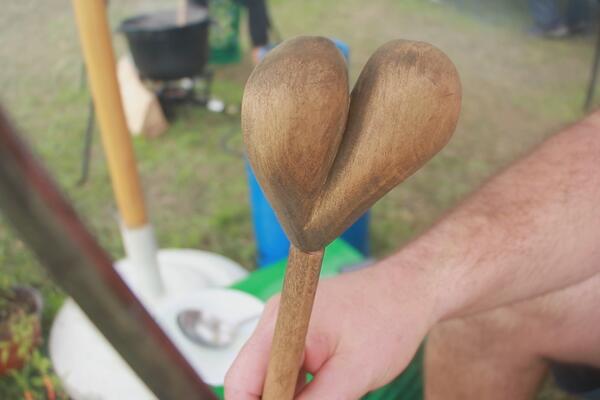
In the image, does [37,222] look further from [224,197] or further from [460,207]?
[224,197]

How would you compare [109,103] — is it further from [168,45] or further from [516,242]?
[168,45]

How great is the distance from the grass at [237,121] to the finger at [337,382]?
2.52 feet

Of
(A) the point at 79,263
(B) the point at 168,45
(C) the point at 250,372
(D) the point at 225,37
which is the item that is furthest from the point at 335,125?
(D) the point at 225,37

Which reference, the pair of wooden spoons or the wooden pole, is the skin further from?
the wooden pole

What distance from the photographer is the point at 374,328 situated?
1.90 feet

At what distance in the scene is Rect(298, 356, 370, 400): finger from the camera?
1.73ft

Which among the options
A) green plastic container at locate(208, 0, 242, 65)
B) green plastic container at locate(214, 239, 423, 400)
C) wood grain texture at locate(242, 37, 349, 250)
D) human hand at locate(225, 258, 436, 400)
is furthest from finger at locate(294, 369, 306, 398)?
green plastic container at locate(208, 0, 242, 65)

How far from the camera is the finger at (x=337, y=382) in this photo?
1.73 feet

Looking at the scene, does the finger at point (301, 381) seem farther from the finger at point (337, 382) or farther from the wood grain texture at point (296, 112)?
the wood grain texture at point (296, 112)

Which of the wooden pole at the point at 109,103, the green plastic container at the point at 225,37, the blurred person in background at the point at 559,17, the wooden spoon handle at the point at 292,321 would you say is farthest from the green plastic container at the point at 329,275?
the blurred person in background at the point at 559,17

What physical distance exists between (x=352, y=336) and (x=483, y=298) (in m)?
0.21

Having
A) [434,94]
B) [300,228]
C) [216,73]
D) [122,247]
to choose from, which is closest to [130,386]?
[122,247]

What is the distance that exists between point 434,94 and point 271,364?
263mm

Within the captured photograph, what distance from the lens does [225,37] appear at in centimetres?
350
